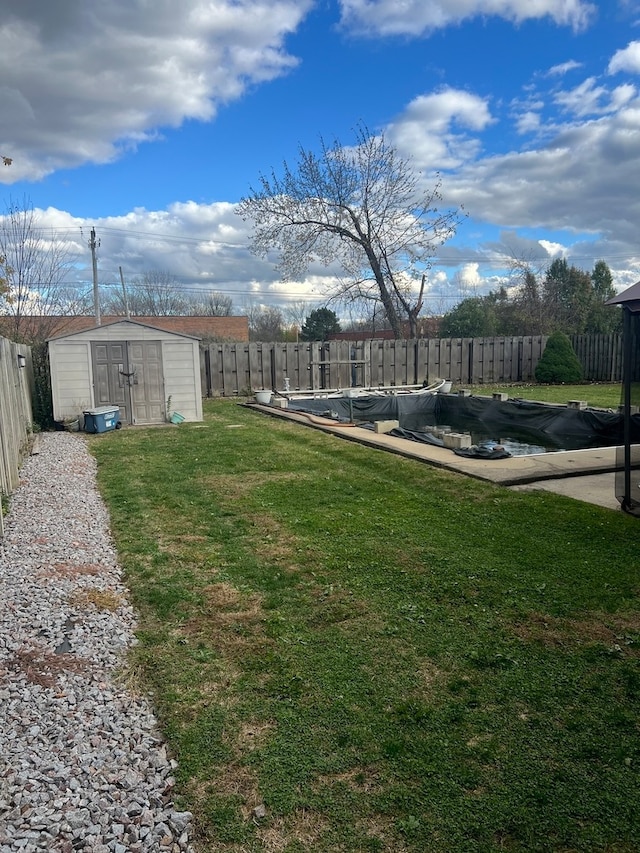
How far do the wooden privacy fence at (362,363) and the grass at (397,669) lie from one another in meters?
11.2

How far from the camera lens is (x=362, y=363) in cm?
1731

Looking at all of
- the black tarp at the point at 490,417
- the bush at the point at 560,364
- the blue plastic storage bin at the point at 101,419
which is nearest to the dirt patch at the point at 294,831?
the black tarp at the point at 490,417

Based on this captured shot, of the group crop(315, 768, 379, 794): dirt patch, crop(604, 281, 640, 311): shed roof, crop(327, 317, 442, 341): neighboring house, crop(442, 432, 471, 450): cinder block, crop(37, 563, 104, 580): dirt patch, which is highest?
crop(327, 317, 442, 341): neighboring house

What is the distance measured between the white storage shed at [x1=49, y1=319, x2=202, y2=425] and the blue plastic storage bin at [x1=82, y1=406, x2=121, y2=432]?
1.36 ft

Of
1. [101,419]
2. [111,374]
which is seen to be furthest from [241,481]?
[111,374]

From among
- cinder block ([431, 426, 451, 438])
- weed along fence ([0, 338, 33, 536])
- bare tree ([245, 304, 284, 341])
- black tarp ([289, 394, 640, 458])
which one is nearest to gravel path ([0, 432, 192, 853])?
weed along fence ([0, 338, 33, 536])

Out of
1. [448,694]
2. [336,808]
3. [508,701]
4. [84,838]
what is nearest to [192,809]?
[84,838]

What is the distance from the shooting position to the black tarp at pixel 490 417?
990cm

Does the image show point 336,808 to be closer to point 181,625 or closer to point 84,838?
point 84,838

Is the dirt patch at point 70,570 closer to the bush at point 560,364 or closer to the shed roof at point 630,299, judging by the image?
the shed roof at point 630,299

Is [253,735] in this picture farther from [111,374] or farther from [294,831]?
[111,374]

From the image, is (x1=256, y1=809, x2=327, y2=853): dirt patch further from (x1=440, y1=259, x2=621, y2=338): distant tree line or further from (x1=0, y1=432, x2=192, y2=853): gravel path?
(x1=440, y1=259, x2=621, y2=338): distant tree line

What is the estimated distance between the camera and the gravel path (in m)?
1.82

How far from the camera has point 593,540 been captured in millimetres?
4184
